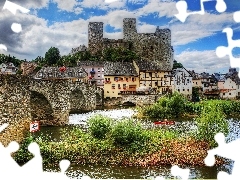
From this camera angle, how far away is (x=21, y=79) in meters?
9.52

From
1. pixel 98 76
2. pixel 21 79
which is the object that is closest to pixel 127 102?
pixel 98 76

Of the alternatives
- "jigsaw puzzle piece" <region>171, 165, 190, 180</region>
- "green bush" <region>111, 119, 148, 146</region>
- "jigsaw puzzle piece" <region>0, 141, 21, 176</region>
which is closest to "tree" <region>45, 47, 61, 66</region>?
"green bush" <region>111, 119, 148, 146</region>

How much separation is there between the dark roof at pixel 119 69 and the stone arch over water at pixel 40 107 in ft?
34.2

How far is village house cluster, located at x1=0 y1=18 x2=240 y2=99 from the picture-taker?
69.0 ft

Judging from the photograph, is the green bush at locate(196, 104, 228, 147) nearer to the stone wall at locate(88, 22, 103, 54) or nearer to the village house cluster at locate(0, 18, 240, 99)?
the village house cluster at locate(0, 18, 240, 99)

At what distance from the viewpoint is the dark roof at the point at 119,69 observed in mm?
23672

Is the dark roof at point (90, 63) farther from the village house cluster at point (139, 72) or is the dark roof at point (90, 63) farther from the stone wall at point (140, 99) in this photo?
the stone wall at point (140, 99)

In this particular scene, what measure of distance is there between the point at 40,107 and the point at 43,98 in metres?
0.28

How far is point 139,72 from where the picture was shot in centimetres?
2373

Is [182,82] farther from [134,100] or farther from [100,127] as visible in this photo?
[100,127]

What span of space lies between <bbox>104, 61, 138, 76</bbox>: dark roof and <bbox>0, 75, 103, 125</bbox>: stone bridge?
219 cm

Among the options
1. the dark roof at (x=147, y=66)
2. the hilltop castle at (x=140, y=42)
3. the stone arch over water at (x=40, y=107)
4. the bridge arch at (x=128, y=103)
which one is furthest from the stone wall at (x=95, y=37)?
the stone arch over water at (x=40, y=107)

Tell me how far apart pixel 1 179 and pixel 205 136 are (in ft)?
14.2

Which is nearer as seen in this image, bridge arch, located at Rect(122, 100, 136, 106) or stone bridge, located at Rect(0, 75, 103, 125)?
stone bridge, located at Rect(0, 75, 103, 125)
